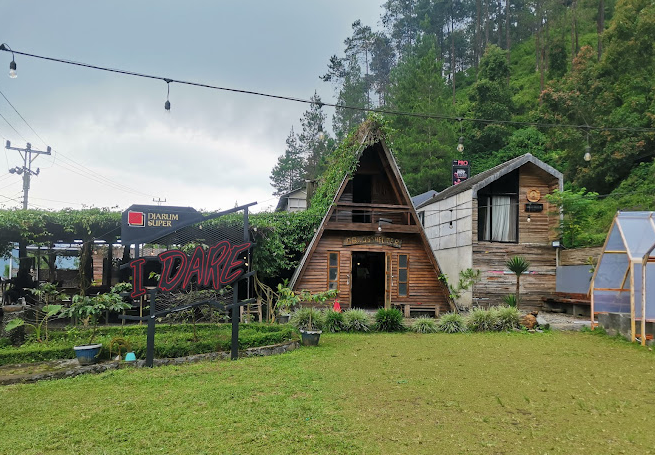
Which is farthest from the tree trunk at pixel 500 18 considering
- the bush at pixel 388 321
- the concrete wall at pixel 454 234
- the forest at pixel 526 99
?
the bush at pixel 388 321

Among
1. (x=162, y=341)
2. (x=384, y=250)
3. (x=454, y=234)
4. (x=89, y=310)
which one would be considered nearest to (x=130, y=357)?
(x=162, y=341)

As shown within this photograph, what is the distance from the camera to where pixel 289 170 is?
5728cm

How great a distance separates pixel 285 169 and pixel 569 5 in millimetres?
37399

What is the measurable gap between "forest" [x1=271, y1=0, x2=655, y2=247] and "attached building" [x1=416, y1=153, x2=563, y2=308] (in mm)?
1172

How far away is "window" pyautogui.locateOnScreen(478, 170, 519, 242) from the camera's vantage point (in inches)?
752

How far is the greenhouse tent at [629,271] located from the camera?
10422mm

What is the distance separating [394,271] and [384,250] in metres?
0.88

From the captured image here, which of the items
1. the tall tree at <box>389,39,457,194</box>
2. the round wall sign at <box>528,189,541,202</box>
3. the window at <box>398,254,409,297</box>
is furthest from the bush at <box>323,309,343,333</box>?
the tall tree at <box>389,39,457,194</box>

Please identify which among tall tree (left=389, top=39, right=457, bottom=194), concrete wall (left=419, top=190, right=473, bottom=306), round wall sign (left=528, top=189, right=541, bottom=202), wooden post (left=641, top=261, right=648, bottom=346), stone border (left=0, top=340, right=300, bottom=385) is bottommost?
stone border (left=0, top=340, right=300, bottom=385)

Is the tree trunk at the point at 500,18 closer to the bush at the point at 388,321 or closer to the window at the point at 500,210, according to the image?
the window at the point at 500,210

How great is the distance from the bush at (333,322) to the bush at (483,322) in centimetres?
398

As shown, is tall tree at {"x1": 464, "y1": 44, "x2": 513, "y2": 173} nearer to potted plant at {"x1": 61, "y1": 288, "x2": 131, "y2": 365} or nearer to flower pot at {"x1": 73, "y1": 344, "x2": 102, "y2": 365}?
potted plant at {"x1": 61, "y1": 288, "x2": 131, "y2": 365}

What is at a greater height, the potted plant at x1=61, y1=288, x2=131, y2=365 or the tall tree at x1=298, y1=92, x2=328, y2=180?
the tall tree at x1=298, y1=92, x2=328, y2=180

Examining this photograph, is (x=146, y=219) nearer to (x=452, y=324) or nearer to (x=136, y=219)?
(x=136, y=219)
